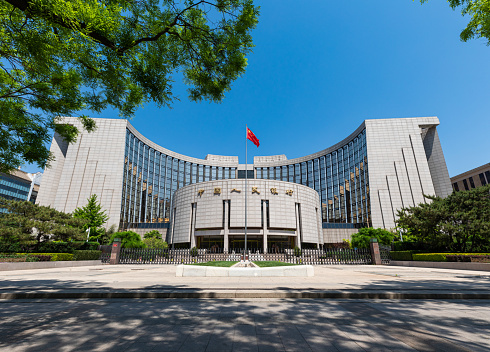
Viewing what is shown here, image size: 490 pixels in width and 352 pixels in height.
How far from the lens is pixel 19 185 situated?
80.1 metres

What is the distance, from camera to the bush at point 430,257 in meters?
22.4

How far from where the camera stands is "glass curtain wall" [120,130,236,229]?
61.2 meters

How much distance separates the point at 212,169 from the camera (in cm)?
8400

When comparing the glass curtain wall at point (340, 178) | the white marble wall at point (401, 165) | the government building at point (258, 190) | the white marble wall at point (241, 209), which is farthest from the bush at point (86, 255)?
the glass curtain wall at point (340, 178)

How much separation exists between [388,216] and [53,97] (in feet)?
200

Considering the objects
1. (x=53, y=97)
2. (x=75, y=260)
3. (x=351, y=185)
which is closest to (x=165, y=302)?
(x=53, y=97)

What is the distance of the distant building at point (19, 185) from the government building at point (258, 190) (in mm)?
31594

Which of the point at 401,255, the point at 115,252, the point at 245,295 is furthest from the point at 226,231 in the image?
the point at 245,295

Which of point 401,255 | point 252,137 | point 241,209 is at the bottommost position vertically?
point 401,255

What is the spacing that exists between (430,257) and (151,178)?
66.9 metres

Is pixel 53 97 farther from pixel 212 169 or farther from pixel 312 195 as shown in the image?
pixel 212 169

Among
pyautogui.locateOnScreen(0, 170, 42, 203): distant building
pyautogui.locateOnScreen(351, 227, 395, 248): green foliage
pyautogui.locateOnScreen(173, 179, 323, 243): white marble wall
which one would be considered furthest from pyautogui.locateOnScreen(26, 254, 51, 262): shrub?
pyautogui.locateOnScreen(0, 170, 42, 203): distant building

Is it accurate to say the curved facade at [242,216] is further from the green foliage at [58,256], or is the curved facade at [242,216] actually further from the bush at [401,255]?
the green foliage at [58,256]

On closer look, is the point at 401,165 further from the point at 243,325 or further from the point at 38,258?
the point at 38,258
